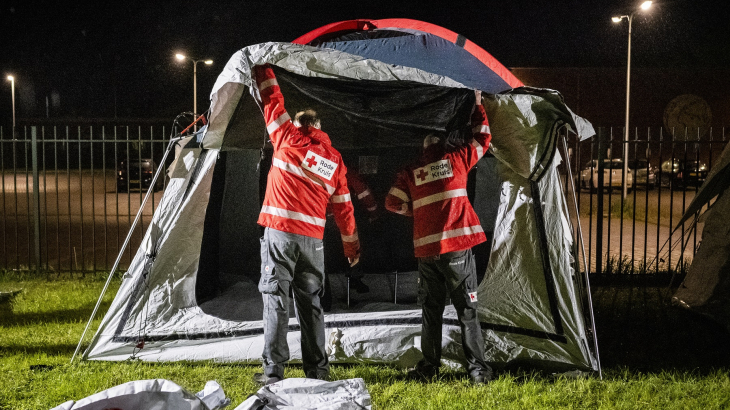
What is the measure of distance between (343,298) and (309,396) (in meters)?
2.36

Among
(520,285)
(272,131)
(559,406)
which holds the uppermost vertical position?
(272,131)

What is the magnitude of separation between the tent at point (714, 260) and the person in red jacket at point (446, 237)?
233 cm

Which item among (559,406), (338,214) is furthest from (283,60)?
(559,406)

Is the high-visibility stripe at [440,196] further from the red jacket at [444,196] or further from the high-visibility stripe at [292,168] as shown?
the high-visibility stripe at [292,168]

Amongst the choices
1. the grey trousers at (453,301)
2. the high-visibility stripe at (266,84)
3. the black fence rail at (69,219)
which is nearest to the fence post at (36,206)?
the black fence rail at (69,219)

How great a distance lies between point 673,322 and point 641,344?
772mm

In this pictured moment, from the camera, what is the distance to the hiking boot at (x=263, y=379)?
379 centimetres

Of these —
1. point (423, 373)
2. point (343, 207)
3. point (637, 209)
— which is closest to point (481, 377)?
point (423, 373)

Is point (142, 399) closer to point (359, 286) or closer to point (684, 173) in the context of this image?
point (359, 286)

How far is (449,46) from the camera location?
485 cm

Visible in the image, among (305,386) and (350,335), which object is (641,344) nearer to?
(350,335)

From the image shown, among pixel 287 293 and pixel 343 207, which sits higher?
pixel 343 207

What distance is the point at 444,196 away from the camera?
3943 millimetres

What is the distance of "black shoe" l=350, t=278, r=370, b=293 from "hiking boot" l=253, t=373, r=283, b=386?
1981 millimetres
